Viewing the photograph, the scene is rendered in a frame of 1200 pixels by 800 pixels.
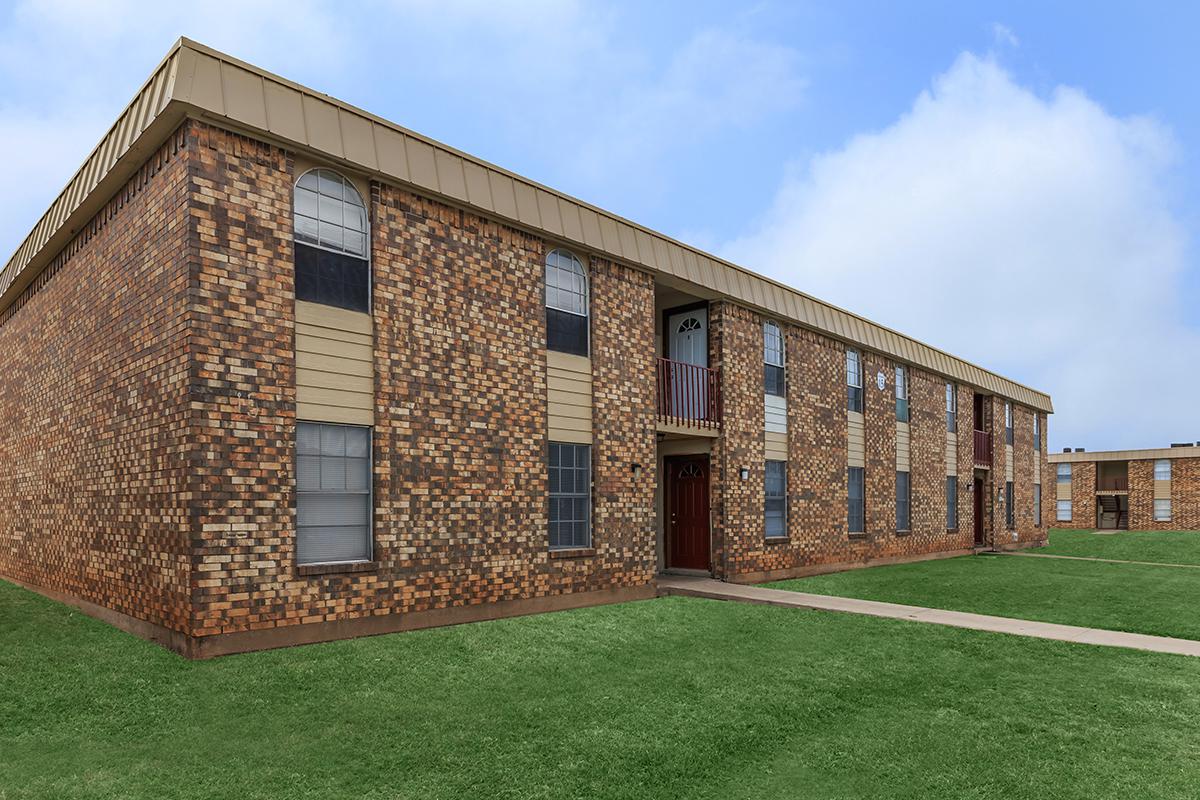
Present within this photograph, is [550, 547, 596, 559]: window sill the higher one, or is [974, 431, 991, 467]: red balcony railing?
[974, 431, 991, 467]: red balcony railing

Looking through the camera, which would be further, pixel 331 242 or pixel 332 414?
pixel 331 242

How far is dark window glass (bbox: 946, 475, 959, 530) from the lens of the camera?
2461cm

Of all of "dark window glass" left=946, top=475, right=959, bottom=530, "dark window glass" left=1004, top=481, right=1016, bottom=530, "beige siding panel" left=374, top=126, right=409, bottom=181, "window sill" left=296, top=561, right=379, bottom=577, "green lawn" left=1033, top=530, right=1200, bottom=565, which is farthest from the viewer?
"dark window glass" left=1004, top=481, right=1016, bottom=530

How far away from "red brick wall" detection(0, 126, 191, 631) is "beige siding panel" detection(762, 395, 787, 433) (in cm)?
1161

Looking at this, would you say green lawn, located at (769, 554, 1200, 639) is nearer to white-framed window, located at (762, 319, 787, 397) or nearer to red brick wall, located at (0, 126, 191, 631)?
white-framed window, located at (762, 319, 787, 397)

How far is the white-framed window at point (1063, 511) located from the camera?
158ft

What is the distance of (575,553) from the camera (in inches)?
462

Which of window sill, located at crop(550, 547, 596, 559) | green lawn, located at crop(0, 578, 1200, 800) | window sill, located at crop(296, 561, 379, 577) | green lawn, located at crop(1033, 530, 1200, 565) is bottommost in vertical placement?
green lawn, located at crop(1033, 530, 1200, 565)

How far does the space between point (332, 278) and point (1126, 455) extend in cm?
4860

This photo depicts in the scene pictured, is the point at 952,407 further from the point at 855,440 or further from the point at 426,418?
the point at 426,418

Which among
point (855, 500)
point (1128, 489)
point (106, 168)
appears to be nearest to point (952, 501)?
point (855, 500)

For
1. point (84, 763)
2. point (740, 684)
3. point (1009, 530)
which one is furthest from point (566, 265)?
point (1009, 530)

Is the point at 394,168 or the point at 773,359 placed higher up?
the point at 394,168

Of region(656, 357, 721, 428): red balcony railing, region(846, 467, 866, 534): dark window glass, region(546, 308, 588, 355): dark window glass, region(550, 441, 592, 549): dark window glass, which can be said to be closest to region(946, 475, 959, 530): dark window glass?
region(846, 467, 866, 534): dark window glass
